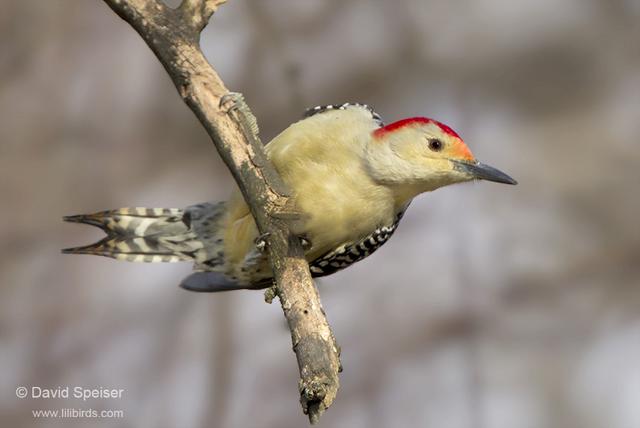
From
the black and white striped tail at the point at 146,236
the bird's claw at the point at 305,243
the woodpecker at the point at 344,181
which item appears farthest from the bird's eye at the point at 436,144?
the black and white striped tail at the point at 146,236

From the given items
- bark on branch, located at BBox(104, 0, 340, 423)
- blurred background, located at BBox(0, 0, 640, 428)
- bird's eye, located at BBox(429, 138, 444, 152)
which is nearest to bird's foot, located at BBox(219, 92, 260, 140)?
bark on branch, located at BBox(104, 0, 340, 423)

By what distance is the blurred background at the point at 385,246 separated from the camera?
509 centimetres

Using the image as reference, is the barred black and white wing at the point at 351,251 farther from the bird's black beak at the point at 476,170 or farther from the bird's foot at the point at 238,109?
the bird's foot at the point at 238,109

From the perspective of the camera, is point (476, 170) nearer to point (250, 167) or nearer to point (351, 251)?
point (351, 251)

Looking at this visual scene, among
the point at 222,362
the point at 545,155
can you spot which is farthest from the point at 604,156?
the point at 222,362

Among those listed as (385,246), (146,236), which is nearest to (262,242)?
(146,236)

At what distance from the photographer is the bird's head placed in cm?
324

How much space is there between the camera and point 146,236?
3.68m

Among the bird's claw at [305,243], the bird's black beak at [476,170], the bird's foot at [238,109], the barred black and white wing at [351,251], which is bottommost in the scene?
the bird's claw at [305,243]

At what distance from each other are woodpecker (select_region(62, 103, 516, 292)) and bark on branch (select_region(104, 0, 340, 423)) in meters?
0.14

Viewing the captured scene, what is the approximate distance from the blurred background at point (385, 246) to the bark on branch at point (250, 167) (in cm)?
214

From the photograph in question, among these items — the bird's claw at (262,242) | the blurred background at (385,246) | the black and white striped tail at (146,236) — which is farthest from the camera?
the blurred background at (385,246)

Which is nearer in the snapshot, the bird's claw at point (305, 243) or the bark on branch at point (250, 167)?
the bark on branch at point (250, 167)

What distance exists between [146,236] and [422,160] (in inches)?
41.1
